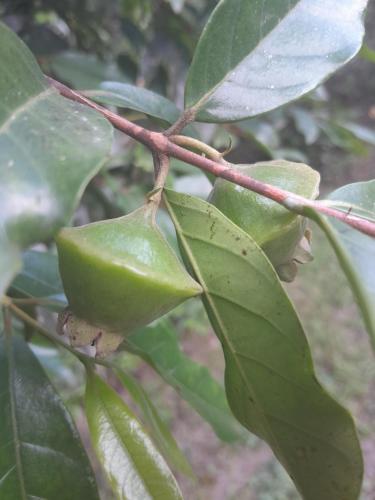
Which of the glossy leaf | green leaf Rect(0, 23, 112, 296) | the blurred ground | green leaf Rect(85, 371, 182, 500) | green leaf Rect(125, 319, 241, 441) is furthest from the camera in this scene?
the blurred ground

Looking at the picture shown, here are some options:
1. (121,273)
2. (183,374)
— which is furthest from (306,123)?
(121,273)

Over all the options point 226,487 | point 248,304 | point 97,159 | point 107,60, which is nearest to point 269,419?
point 248,304

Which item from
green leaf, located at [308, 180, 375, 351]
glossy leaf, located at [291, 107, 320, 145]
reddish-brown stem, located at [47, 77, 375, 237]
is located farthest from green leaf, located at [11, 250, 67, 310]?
glossy leaf, located at [291, 107, 320, 145]

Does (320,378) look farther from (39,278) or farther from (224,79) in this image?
(224,79)

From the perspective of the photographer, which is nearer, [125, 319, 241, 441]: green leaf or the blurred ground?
[125, 319, 241, 441]: green leaf

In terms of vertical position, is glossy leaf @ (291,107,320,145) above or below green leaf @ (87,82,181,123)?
below

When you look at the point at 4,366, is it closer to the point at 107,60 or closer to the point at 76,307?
the point at 76,307

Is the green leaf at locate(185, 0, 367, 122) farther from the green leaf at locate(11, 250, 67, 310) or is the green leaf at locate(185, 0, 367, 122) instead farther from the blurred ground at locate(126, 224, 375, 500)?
the blurred ground at locate(126, 224, 375, 500)
